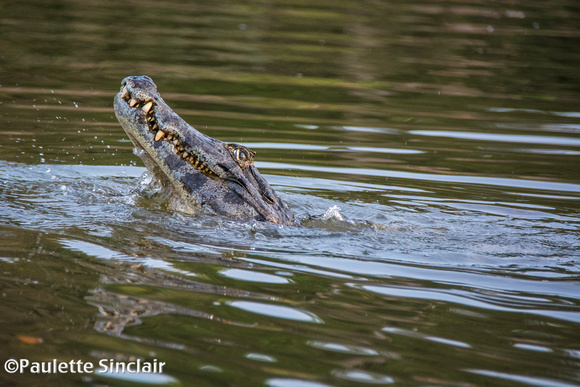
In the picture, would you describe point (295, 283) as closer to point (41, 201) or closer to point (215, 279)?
point (215, 279)

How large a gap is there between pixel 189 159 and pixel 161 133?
0.29 meters

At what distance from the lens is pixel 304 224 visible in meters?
6.21

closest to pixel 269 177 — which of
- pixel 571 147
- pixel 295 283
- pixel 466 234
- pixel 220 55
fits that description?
pixel 466 234

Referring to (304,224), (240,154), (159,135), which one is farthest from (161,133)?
(304,224)

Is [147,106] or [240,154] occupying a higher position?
[147,106]

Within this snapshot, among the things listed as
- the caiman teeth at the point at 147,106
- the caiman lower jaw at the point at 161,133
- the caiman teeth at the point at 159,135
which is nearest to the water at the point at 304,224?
the caiman lower jaw at the point at 161,133

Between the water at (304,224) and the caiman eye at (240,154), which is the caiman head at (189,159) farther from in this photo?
the water at (304,224)

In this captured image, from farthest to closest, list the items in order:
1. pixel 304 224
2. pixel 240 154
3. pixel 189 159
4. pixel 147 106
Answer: pixel 304 224 → pixel 240 154 → pixel 189 159 → pixel 147 106

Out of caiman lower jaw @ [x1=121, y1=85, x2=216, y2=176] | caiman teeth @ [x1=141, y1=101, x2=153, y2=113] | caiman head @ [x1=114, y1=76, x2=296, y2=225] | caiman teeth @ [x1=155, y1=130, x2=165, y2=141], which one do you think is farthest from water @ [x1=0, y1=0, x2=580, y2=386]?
caiman teeth @ [x1=141, y1=101, x2=153, y2=113]

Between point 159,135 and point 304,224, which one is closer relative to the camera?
point 159,135

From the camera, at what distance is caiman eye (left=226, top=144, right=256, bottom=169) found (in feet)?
18.8

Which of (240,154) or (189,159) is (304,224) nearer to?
(240,154)

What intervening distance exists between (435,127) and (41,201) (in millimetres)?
5883

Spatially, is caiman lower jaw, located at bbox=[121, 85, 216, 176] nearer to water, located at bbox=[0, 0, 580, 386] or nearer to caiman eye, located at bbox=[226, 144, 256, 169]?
caiman eye, located at bbox=[226, 144, 256, 169]
